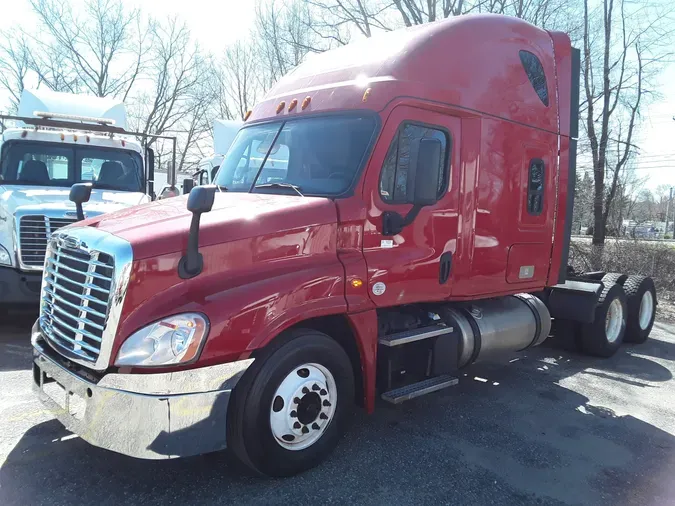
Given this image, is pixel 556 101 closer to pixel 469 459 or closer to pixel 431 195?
pixel 431 195

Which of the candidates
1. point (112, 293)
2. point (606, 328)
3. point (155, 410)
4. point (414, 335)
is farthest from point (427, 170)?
point (606, 328)

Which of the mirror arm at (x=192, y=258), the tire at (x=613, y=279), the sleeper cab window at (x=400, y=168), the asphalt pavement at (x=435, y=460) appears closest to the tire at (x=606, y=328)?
the tire at (x=613, y=279)

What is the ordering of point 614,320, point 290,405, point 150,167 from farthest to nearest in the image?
point 150,167
point 614,320
point 290,405

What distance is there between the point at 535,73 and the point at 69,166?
6810mm

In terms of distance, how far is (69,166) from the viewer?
Answer: 820 cm

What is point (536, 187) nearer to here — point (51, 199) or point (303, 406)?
point (303, 406)

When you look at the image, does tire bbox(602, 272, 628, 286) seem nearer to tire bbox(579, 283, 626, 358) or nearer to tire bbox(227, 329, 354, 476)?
tire bbox(579, 283, 626, 358)

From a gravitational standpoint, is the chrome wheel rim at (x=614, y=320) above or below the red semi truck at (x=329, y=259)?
below

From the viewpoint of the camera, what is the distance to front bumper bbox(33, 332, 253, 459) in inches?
119

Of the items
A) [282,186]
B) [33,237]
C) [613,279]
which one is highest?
[282,186]

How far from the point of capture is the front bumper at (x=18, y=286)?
663 centimetres

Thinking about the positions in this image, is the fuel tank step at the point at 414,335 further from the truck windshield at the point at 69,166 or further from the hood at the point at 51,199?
the truck windshield at the point at 69,166

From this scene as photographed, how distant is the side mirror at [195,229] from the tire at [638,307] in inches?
276

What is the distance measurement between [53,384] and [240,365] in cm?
134
